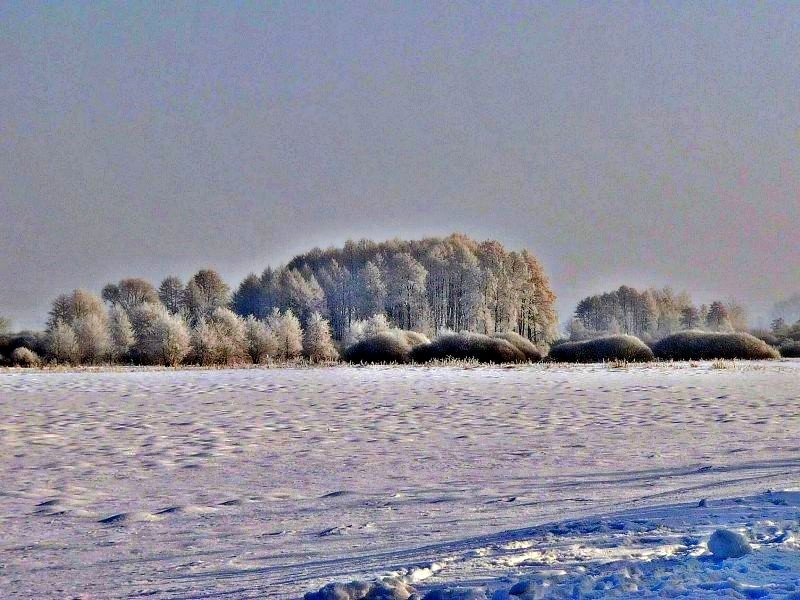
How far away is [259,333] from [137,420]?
30055mm

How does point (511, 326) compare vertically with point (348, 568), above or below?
above

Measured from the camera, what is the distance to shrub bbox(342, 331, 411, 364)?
3378cm

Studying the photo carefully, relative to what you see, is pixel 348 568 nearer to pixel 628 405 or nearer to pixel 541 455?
pixel 541 455

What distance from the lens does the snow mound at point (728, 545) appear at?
3.79 m

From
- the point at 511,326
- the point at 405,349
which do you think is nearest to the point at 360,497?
the point at 405,349

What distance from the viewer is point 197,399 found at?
14.2 meters

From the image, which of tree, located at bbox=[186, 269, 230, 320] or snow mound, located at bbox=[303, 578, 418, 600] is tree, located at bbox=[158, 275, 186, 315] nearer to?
tree, located at bbox=[186, 269, 230, 320]

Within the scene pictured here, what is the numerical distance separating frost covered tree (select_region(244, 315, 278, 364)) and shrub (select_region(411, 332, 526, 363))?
9171 millimetres

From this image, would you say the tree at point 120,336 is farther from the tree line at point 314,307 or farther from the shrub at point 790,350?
the shrub at point 790,350

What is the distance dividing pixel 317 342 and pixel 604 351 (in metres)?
17.5

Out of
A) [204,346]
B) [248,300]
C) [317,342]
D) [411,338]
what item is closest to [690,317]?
[248,300]

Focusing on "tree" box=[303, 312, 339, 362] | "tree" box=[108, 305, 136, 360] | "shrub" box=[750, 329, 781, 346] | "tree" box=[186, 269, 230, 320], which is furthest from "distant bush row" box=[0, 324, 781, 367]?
"tree" box=[186, 269, 230, 320]

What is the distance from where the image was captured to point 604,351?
33562 mm

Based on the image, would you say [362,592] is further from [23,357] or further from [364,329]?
[364,329]
